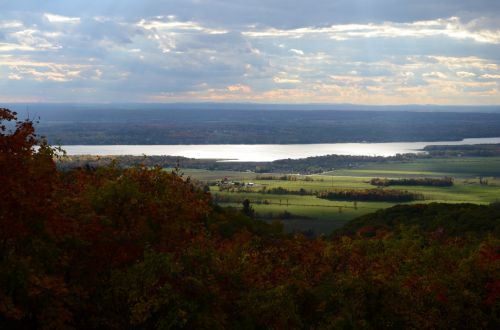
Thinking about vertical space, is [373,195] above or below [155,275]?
below

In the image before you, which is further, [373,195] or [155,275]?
[373,195]

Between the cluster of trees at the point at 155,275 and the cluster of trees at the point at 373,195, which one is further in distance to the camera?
the cluster of trees at the point at 373,195

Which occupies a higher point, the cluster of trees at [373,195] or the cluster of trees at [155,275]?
the cluster of trees at [155,275]

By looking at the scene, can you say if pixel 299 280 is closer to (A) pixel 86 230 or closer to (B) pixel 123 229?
(B) pixel 123 229

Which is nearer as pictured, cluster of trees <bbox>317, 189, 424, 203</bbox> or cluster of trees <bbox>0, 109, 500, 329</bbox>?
cluster of trees <bbox>0, 109, 500, 329</bbox>

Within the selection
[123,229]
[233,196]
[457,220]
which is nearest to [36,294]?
[123,229]
